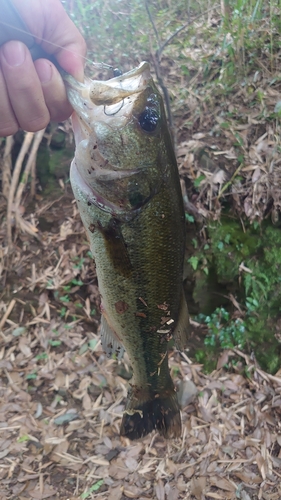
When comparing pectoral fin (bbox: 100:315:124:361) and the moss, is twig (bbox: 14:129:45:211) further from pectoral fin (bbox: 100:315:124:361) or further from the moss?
pectoral fin (bbox: 100:315:124:361)

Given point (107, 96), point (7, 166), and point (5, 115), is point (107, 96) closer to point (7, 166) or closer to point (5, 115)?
point (5, 115)

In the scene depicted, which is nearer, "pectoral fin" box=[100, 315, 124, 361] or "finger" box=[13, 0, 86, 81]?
"finger" box=[13, 0, 86, 81]

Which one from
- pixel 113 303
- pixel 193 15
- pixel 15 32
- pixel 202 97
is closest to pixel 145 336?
pixel 113 303

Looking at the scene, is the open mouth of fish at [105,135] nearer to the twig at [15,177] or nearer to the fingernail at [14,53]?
the fingernail at [14,53]

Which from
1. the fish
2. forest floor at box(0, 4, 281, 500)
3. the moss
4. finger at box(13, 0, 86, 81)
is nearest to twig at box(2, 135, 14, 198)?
forest floor at box(0, 4, 281, 500)

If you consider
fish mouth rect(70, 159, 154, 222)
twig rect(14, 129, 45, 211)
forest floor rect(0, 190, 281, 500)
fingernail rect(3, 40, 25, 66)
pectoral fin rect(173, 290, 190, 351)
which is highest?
fingernail rect(3, 40, 25, 66)

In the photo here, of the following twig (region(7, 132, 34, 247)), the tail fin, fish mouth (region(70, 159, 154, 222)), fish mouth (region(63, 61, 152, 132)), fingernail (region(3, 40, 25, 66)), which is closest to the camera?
fingernail (region(3, 40, 25, 66))

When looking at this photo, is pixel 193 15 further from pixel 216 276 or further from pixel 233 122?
pixel 216 276
